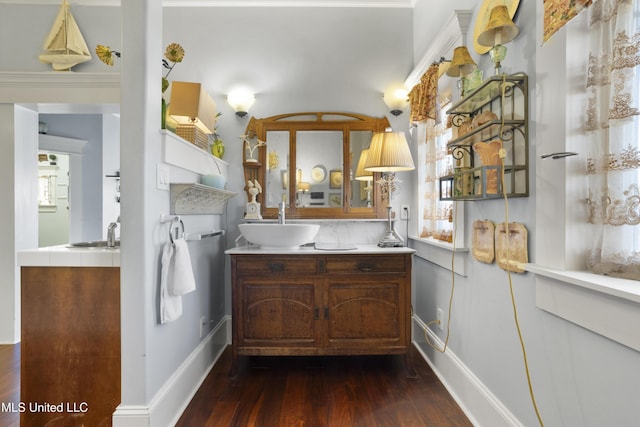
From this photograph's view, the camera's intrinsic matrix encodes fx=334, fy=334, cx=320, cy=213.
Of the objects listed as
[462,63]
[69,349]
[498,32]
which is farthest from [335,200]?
[69,349]

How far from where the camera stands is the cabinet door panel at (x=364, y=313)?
224cm

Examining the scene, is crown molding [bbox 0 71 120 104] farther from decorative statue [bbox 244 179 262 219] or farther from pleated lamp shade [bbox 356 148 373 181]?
pleated lamp shade [bbox 356 148 373 181]

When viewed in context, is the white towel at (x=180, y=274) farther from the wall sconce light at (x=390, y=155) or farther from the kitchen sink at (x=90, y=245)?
the wall sconce light at (x=390, y=155)

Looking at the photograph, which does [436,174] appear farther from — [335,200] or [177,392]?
[177,392]

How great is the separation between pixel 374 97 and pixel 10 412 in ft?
10.5

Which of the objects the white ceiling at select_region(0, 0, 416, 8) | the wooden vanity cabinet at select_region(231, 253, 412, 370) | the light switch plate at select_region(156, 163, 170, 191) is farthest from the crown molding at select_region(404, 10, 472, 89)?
the light switch plate at select_region(156, 163, 170, 191)

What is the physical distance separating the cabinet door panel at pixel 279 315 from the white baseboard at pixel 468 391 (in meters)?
0.87

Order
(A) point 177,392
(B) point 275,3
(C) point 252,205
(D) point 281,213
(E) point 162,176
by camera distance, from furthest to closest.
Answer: (B) point 275,3 < (C) point 252,205 < (D) point 281,213 < (A) point 177,392 < (E) point 162,176

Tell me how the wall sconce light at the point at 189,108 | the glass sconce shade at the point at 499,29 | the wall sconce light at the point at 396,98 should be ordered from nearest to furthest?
the glass sconce shade at the point at 499,29 < the wall sconce light at the point at 189,108 < the wall sconce light at the point at 396,98

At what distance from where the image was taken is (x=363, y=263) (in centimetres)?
226

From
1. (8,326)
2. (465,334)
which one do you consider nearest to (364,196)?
(465,334)

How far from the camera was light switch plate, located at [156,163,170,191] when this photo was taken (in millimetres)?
1631

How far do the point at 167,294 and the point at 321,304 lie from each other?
0.99m

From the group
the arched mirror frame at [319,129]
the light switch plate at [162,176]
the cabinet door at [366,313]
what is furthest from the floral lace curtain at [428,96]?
the light switch plate at [162,176]
